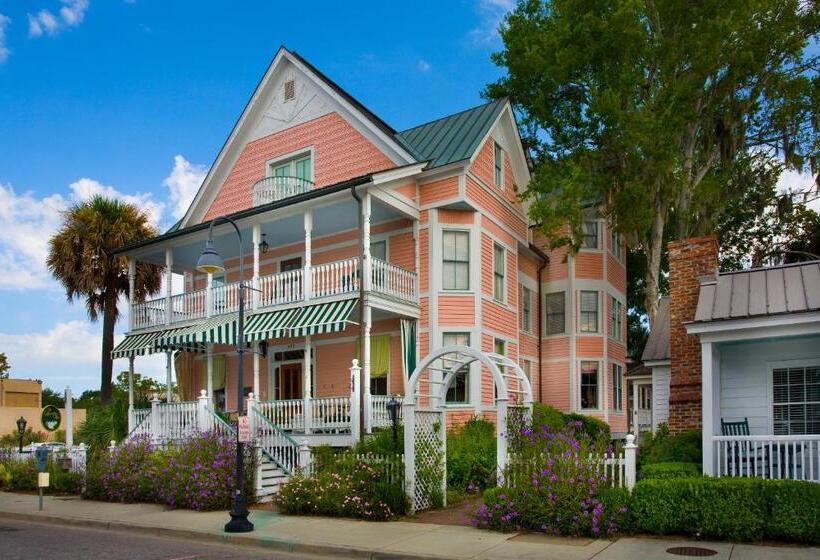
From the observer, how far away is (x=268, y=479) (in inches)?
668

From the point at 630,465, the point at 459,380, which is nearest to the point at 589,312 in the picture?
the point at 459,380

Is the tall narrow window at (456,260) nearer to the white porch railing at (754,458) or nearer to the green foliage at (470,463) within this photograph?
the green foliage at (470,463)

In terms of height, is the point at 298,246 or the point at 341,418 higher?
the point at 298,246

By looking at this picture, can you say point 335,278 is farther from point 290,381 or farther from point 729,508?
point 729,508

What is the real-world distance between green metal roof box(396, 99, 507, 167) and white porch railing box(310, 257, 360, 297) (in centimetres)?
405

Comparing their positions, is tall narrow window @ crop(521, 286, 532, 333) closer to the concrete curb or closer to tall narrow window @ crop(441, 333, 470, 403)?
tall narrow window @ crop(441, 333, 470, 403)

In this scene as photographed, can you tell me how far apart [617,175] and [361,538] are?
17.3 metres

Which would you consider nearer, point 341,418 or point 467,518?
point 467,518

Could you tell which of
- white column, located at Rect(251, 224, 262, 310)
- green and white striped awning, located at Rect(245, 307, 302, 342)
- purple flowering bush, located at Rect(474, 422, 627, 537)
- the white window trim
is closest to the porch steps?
green and white striped awning, located at Rect(245, 307, 302, 342)

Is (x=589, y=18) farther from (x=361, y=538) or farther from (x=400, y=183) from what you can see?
(x=361, y=538)

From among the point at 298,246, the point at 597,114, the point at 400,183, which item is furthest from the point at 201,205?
the point at 597,114

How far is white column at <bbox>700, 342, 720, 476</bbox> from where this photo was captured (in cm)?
1269

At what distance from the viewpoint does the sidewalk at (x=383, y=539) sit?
1048cm

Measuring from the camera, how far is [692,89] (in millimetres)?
23875
